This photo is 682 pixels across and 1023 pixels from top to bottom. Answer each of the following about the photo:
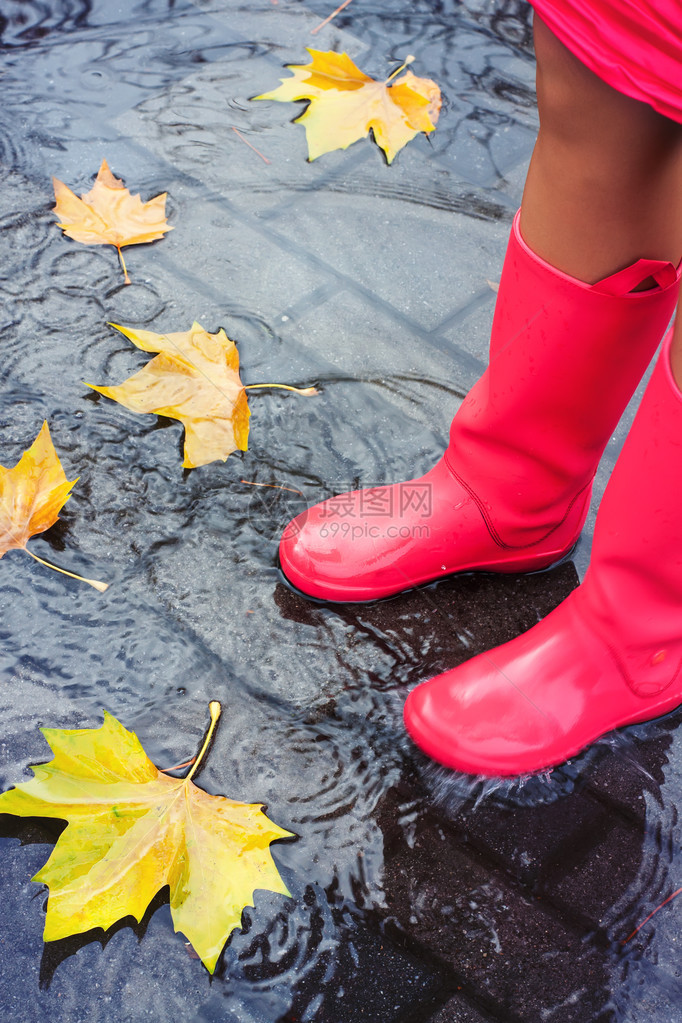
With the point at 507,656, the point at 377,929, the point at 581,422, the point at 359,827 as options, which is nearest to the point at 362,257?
the point at 581,422

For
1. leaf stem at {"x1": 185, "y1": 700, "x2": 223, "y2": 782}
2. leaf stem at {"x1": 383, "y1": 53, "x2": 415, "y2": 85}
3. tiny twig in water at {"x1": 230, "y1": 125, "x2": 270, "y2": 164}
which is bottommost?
leaf stem at {"x1": 185, "y1": 700, "x2": 223, "y2": 782}

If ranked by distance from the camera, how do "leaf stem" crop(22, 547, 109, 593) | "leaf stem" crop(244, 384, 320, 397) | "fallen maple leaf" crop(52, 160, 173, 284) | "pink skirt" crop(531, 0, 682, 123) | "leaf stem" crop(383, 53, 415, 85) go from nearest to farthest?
"pink skirt" crop(531, 0, 682, 123)
"leaf stem" crop(22, 547, 109, 593)
"leaf stem" crop(244, 384, 320, 397)
"fallen maple leaf" crop(52, 160, 173, 284)
"leaf stem" crop(383, 53, 415, 85)

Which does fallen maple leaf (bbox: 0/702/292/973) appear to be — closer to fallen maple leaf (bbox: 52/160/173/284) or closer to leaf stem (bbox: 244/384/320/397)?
leaf stem (bbox: 244/384/320/397)

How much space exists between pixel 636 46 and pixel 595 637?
587 mm

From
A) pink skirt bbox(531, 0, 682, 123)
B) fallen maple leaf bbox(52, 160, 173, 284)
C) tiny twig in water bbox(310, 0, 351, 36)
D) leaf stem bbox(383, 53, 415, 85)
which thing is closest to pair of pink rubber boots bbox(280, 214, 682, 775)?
pink skirt bbox(531, 0, 682, 123)

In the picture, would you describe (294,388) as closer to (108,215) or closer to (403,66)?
(108,215)

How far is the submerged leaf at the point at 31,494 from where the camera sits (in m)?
1.05

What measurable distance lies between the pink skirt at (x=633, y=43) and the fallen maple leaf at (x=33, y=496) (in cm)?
77

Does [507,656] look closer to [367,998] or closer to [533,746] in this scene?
[533,746]

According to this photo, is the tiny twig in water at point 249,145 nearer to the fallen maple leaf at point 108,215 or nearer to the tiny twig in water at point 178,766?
the fallen maple leaf at point 108,215

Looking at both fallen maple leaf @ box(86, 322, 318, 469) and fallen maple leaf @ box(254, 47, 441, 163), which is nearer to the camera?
fallen maple leaf @ box(86, 322, 318, 469)

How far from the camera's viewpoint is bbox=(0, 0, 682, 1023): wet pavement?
2.59 ft

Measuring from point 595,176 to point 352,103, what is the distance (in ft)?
3.42

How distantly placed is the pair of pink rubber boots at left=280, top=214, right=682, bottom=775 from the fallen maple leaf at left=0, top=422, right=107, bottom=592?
1.06 feet
